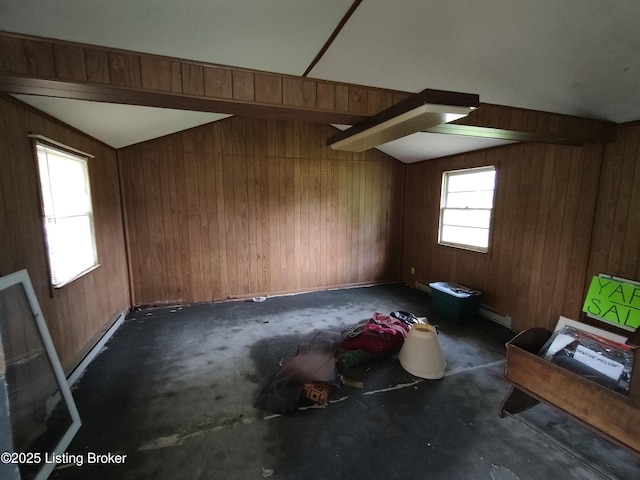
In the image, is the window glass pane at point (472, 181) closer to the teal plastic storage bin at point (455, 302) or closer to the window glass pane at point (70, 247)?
the teal plastic storage bin at point (455, 302)

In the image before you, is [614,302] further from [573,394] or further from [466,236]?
[466,236]

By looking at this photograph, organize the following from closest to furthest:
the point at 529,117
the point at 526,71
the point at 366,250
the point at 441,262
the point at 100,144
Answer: the point at 526,71 < the point at 529,117 < the point at 100,144 < the point at 441,262 < the point at 366,250

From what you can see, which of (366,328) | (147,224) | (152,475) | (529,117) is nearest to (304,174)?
(147,224)

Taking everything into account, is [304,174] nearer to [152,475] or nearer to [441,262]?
[441,262]

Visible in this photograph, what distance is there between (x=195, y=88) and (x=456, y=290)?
361cm

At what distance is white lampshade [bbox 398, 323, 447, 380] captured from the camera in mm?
2467

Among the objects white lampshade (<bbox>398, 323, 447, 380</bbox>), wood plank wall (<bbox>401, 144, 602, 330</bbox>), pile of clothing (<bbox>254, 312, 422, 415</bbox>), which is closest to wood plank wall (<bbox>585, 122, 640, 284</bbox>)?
wood plank wall (<bbox>401, 144, 602, 330</bbox>)

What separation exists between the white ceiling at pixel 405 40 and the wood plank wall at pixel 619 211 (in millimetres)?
259

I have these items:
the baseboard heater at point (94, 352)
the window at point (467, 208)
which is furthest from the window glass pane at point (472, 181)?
the baseboard heater at point (94, 352)

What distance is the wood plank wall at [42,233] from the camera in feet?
5.94

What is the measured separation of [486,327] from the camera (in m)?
3.49

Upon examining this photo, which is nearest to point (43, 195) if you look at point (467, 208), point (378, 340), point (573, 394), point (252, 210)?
point (252, 210)

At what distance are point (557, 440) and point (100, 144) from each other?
16.2ft

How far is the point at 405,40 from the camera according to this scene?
179cm
